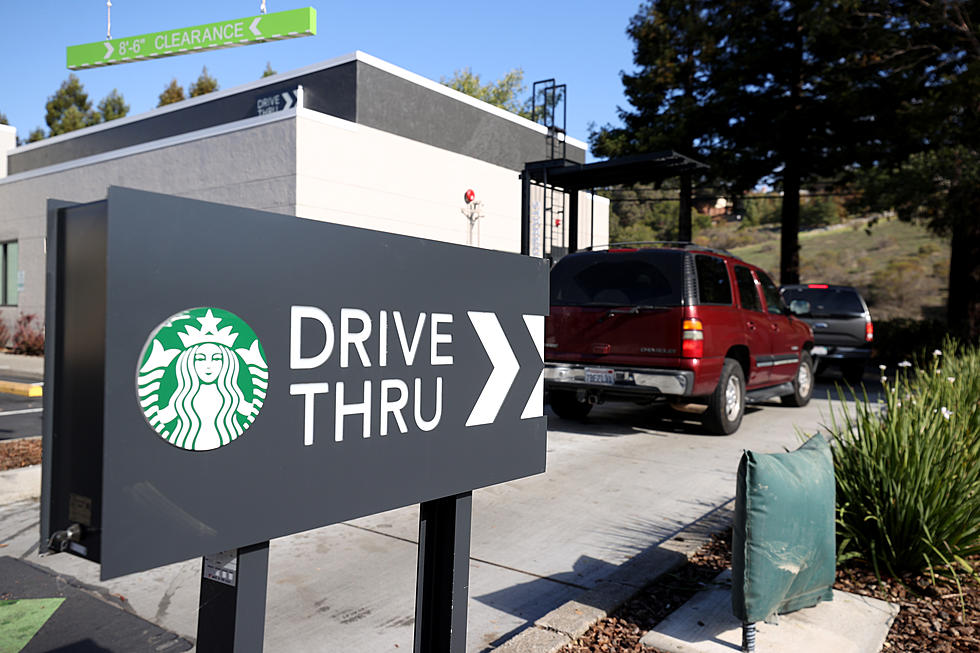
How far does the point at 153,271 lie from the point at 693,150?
2395 centimetres

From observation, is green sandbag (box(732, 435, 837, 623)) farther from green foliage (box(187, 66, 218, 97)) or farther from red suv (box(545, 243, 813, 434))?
green foliage (box(187, 66, 218, 97))

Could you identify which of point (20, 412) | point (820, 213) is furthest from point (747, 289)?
point (820, 213)

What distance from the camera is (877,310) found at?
43.2 meters

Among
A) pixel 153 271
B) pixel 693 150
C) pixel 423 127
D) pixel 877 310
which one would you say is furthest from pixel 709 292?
pixel 877 310

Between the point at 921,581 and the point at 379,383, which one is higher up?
the point at 379,383

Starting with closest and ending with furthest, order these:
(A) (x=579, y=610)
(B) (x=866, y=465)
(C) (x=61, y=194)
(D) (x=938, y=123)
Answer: (A) (x=579, y=610)
(B) (x=866, y=465)
(D) (x=938, y=123)
(C) (x=61, y=194)

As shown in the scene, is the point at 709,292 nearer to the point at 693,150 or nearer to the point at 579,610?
the point at 579,610

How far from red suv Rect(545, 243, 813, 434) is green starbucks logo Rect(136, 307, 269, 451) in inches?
270

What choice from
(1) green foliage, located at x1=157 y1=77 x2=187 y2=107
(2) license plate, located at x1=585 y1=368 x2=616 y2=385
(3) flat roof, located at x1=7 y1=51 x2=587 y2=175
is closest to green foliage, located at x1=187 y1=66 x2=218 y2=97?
(1) green foliage, located at x1=157 y1=77 x2=187 y2=107

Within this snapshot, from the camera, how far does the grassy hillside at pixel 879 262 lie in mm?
43469

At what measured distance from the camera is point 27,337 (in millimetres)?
21484

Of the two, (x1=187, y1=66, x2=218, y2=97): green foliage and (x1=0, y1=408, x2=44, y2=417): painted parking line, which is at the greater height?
(x1=187, y1=66, x2=218, y2=97): green foliage

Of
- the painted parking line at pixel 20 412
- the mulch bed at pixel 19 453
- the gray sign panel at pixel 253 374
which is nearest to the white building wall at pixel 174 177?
the painted parking line at pixel 20 412

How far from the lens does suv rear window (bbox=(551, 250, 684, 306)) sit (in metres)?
8.41
